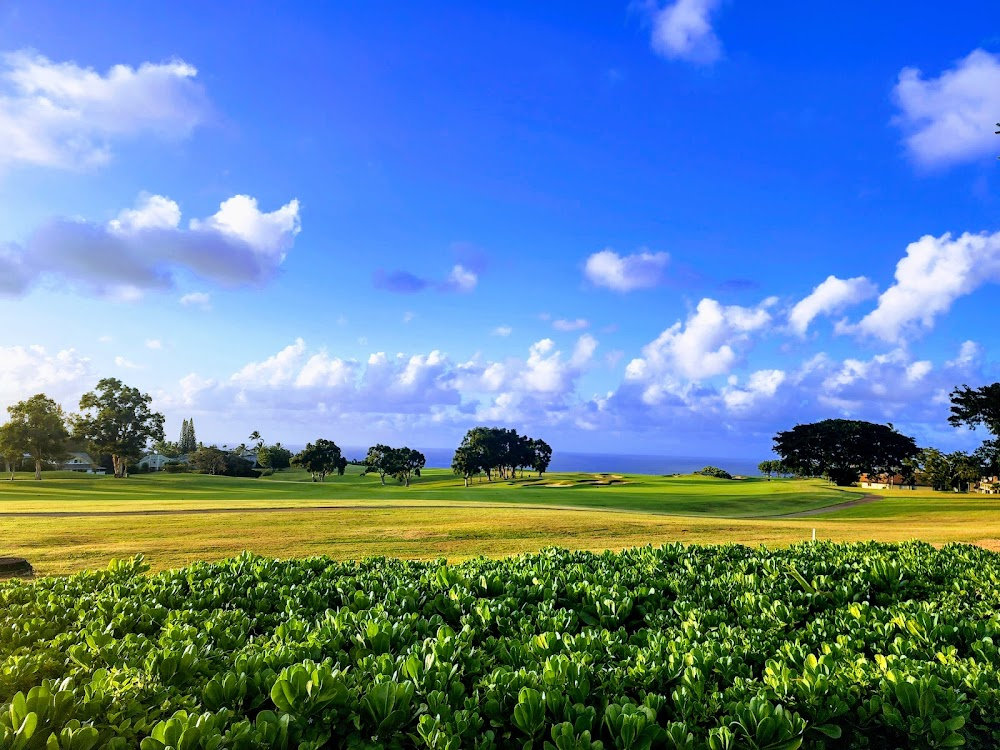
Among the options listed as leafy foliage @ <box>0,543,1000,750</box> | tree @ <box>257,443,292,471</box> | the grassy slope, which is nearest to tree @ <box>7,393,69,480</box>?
the grassy slope

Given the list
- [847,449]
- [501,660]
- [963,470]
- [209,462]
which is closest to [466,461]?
[209,462]

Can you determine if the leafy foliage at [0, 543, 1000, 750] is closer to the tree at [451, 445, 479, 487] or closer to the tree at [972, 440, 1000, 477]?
the tree at [972, 440, 1000, 477]

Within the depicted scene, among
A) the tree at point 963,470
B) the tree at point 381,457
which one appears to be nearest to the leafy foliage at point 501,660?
the tree at point 381,457

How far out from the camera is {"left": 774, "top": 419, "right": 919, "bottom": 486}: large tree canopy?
82.8 meters

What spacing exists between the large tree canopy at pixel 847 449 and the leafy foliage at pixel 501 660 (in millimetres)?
87928

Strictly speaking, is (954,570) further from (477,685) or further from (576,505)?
(576,505)

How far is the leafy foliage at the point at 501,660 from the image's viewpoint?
9.28ft

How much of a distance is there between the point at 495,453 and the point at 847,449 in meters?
52.7

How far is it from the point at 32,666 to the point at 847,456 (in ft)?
317

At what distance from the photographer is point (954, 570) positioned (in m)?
6.61

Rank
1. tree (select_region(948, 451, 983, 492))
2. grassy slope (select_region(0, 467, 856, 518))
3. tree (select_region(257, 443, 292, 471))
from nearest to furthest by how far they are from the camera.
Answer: grassy slope (select_region(0, 467, 856, 518)), tree (select_region(948, 451, 983, 492)), tree (select_region(257, 443, 292, 471))

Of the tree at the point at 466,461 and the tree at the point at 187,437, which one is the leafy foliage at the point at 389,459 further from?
the tree at the point at 187,437

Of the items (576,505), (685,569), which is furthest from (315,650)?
(576,505)

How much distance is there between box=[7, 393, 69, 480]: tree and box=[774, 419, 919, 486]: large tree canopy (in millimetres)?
96780
